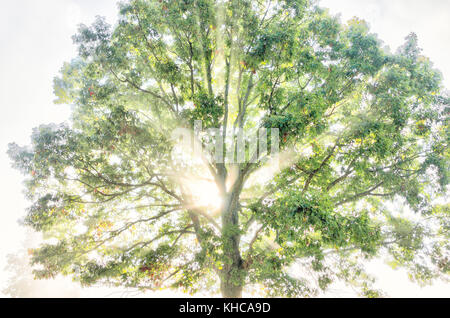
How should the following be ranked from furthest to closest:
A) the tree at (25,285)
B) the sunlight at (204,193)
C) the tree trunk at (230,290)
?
the tree at (25,285) → the sunlight at (204,193) → the tree trunk at (230,290)

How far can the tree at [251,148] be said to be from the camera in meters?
4.53

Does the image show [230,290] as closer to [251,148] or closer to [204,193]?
[204,193]

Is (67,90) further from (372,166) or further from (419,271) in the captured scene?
(419,271)

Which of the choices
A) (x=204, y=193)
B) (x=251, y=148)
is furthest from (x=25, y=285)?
(x=251, y=148)

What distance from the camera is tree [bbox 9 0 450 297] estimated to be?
14.9 feet

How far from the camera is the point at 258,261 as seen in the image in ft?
15.5

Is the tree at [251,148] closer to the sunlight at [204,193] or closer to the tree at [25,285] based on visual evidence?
the sunlight at [204,193]

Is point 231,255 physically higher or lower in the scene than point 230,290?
higher

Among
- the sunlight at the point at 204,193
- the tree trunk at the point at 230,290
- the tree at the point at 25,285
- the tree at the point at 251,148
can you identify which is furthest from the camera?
the tree at the point at 25,285

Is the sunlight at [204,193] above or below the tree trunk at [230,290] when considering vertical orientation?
above

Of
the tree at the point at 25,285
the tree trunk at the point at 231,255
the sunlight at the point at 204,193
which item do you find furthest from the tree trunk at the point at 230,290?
the tree at the point at 25,285

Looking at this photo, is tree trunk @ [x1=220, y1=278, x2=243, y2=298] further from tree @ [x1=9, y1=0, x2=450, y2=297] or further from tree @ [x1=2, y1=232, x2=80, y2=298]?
tree @ [x1=2, y1=232, x2=80, y2=298]

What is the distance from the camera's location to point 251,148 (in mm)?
4695
